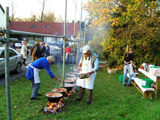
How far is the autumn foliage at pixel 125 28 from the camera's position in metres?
11.1

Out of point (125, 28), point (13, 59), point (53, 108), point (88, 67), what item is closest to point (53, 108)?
point (53, 108)

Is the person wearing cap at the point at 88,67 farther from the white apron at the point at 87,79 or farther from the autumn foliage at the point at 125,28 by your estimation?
the autumn foliage at the point at 125,28

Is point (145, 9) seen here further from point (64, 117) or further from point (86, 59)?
point (64, 117)

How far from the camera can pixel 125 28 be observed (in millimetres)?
11984

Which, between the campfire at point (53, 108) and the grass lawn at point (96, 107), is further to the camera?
the campfire at point (53, 108)

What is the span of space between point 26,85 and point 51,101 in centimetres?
317

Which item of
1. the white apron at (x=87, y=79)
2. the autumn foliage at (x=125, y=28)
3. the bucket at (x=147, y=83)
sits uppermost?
the autumn foliage at (x=125, y=28)

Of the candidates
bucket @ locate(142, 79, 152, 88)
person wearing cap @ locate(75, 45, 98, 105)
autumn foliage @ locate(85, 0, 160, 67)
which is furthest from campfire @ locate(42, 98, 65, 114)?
autumn foliage @ locate(85, 0, 160, 67)

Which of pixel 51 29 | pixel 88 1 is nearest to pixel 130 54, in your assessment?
pixel 88 1

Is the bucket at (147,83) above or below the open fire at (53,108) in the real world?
above

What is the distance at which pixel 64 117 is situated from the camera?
13.8 feet

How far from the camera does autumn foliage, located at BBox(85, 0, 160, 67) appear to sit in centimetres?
1112

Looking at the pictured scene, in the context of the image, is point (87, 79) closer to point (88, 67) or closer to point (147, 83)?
point (88, 67)

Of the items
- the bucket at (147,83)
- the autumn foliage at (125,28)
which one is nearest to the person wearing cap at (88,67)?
the bucket at (147,83)
